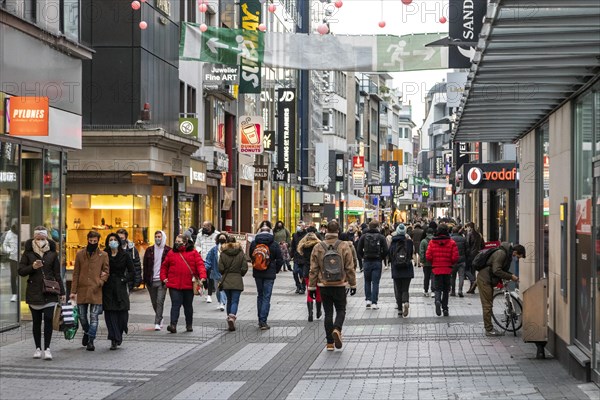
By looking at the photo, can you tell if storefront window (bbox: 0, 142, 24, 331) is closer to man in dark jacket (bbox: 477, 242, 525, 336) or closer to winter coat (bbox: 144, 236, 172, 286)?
winter coat (bbox: 144, 236, 172, 286)

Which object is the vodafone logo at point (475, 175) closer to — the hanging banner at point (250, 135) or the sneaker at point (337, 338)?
the hanging banner at point (250, 135)

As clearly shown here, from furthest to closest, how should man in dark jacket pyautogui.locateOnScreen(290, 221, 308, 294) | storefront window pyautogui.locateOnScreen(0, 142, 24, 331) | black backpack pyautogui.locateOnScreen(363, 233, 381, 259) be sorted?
man in dark jacket pyautogui.locateOnScreen(290, 221, 308, 294), black backpack pyautogui.locateOnScreen(363, 233, 381, 259), storefront window pyautogui.locateOnScreen(0, 142, 24, 331)

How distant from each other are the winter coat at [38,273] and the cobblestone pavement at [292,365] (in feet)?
2.68

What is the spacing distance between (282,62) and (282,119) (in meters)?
38.3

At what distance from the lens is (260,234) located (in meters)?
20.2

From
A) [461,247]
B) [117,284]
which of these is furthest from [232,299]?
[461,247]

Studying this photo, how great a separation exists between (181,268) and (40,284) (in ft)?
13.7

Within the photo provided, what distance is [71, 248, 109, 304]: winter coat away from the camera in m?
16.1

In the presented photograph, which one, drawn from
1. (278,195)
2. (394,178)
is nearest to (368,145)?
(394,178)

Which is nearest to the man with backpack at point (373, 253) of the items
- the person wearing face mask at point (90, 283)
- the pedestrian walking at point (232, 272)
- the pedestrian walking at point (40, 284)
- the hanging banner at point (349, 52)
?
the pedestrian walking at point (232, 272)

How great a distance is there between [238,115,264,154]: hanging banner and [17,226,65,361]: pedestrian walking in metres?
29.2

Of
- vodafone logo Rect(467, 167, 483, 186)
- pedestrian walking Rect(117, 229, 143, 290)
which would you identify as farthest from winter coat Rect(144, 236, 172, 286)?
vodafone logo Rect(467, 167, 483, 186)

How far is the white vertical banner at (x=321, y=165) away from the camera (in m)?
74.6

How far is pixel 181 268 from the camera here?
18.7 meters
